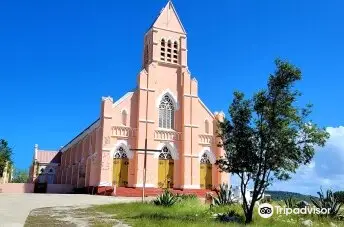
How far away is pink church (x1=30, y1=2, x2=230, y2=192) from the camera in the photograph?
39.5 meters

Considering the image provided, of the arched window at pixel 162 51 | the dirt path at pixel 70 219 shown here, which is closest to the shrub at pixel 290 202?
the dirt path at pixel 70 219

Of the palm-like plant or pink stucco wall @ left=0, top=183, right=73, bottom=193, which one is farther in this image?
pink stucco wall @ left=0, top=183, right=73, bottom=193

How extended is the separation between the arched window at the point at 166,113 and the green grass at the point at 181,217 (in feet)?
63.0

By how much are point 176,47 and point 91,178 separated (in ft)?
51.6

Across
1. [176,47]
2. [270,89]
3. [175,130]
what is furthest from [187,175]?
[270,89]

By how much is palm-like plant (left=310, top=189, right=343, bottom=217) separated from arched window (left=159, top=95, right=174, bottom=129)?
74.8 ft

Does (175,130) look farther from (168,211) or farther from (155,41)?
(168,211)

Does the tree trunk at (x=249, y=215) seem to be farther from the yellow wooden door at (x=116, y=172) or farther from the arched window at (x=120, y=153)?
the arched window at (x=120, y=153)

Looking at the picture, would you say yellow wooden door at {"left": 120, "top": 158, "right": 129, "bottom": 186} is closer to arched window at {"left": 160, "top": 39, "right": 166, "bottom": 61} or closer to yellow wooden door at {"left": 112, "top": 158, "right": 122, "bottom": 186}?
yellow wooden door at {"left": 112, "top": 158, "right": 122, "bottom": 186}

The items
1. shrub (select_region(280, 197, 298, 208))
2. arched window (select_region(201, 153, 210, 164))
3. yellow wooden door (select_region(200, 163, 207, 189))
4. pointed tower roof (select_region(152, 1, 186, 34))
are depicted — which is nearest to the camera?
shrub (select_region(280, 197, 298, 208))

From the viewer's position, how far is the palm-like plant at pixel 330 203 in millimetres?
20102

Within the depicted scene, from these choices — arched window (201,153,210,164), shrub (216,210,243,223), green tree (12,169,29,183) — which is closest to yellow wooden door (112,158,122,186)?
arched window (201,153,210,164)

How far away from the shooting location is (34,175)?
227 ft

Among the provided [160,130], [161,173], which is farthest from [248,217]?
[160,130]
